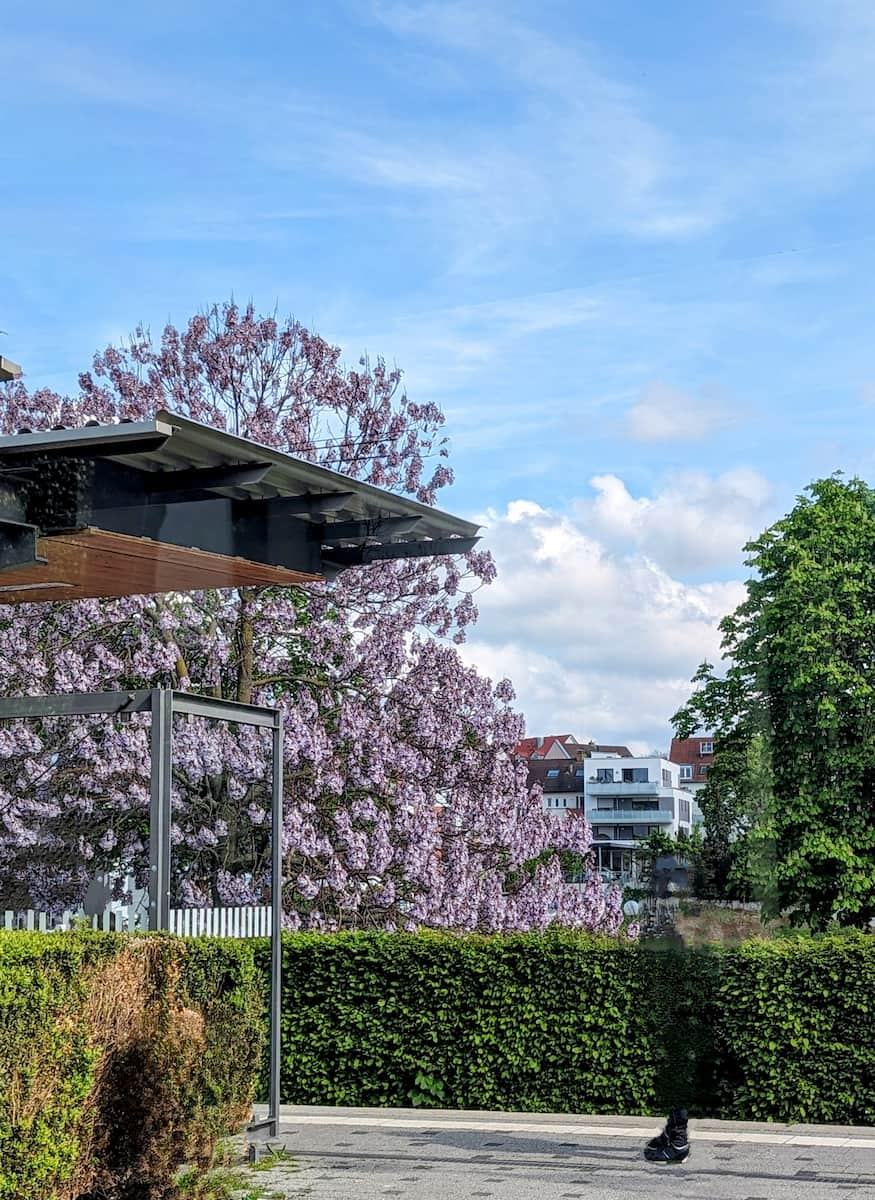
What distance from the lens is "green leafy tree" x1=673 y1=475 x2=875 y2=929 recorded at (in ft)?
98.2

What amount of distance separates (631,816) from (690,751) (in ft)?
211

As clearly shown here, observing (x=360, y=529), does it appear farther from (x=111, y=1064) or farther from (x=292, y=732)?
(x=292, y=732)

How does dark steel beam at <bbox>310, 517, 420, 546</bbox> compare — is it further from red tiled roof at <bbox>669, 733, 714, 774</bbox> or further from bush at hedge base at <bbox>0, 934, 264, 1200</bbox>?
red tiled roof at <bbox>669, 733, 714, 774</bbox>

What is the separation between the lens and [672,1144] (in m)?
9.29

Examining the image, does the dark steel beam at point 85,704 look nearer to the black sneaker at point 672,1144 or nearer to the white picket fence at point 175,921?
the white picket fence at point 175,921

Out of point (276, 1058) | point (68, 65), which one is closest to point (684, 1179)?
point (276, 1058)

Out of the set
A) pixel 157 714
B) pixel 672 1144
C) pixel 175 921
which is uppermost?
pixel 157 714

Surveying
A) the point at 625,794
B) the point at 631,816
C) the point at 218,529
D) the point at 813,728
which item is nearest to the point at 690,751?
the point at 813,728

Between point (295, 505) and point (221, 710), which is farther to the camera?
point (221, 710)

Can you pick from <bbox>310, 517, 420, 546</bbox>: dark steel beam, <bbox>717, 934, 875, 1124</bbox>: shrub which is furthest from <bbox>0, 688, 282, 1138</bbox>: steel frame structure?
<bbox>717, 934, 875, 1124</bbox>: shrub

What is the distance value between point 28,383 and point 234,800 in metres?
7.55

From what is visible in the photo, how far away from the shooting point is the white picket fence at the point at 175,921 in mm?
9352

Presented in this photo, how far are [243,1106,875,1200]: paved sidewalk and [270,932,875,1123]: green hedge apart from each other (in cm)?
32

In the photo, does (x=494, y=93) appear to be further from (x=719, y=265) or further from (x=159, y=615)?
(x=159, y=615)
